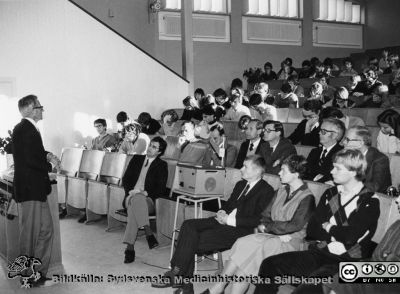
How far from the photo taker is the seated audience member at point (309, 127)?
242 inches

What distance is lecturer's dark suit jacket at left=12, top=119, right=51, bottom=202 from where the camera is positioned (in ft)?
14.0

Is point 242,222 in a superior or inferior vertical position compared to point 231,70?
inferior

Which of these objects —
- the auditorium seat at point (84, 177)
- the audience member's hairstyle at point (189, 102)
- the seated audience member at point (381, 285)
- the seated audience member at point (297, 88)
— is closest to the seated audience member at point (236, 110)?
the audience member's hairstyle at point (189, 102)

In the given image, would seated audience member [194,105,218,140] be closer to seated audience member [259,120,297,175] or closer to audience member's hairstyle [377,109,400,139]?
seated audience member [259,120,297,175]

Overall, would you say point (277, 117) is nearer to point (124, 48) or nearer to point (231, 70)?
point (124, 48)

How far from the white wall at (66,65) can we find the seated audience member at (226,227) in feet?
14.9

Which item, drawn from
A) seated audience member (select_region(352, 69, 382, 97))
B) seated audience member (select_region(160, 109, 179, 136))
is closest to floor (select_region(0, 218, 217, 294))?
seated audience member (select_region(160, 109, 179, 136))

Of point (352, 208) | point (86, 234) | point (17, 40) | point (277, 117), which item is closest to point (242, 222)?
point (352, 208)

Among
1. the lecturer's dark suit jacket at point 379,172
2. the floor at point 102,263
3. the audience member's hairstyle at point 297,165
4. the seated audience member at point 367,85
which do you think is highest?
the seated audience member at point 367,85

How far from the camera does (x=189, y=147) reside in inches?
235

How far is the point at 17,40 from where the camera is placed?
8.04m

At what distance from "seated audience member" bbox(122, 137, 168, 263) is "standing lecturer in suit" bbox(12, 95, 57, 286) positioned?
2.90ft

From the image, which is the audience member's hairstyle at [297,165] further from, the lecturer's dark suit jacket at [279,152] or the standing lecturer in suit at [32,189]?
the standing lecturer in suit at [32,189]

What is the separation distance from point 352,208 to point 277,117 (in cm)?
513
